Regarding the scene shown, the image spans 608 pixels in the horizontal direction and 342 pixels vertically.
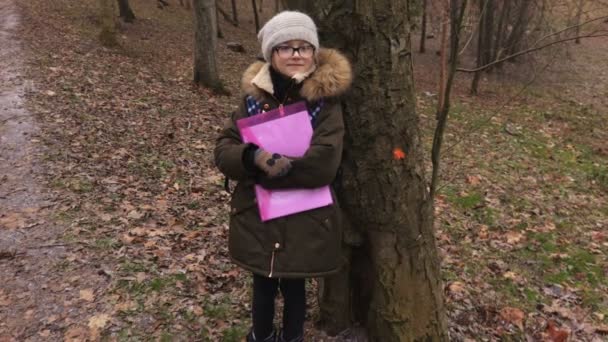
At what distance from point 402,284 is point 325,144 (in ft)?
3.99

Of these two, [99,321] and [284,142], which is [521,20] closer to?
[284,142]

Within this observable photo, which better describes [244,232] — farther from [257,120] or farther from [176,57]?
[176,57]

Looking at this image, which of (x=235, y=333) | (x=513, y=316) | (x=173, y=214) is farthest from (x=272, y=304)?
(x=173, y=214)

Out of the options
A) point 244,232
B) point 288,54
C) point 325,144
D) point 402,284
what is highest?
point 288,54

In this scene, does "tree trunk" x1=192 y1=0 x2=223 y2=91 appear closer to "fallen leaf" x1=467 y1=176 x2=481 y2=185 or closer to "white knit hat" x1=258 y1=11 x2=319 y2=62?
"fallen leaf" x1=467 y1=176 x2=481 y2=185

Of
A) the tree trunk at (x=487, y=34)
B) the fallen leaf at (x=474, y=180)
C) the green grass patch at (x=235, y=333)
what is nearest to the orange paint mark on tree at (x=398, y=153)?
the green grass patch at (x=235, y=333)

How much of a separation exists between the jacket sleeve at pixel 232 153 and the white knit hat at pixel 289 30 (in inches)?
→ 17.0

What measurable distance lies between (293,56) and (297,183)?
721 millimetres

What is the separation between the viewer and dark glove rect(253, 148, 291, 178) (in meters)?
2.48

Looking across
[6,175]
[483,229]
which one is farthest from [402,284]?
[6,175]

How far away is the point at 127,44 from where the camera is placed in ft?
50.4

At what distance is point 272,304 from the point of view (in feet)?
10.0

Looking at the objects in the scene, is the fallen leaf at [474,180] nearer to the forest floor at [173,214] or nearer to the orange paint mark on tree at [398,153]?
the forest floor at [173,214]

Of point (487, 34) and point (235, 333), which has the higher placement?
point (235, 333)
